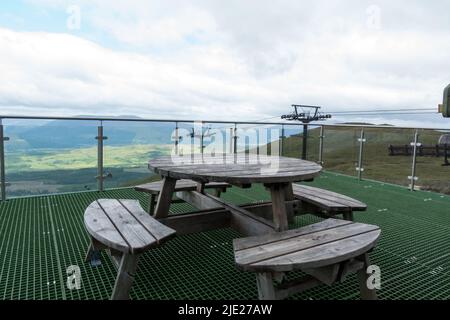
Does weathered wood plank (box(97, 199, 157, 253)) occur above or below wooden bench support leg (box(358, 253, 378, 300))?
above

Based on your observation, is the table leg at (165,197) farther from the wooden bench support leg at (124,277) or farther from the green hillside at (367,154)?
the green hillside at (367,154)

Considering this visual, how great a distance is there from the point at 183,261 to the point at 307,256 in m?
1.17

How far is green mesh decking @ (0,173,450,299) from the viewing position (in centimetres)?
182

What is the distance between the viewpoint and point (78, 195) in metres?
4.30

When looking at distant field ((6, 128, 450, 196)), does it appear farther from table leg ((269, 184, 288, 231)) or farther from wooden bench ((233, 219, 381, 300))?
wooden bench ((233, 219, 381, 300))

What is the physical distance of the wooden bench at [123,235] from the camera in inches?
59.4

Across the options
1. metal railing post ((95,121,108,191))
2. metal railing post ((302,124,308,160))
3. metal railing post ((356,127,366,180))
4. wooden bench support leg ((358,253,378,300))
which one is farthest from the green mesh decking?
metal railing post ((302,124,308,160))

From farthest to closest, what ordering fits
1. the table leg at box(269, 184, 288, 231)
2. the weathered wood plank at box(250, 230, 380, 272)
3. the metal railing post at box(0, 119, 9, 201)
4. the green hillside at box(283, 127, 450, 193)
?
1. the green hillside at box(283, 127, 450, 193)
2. the metal railing post at box(0, 119, 9, 201)
3. the table leg at box(269, 184, 288, 231)
4. the weathered wood plank at box(250, 230, 380, 272)

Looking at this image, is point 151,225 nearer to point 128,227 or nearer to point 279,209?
point 128,227

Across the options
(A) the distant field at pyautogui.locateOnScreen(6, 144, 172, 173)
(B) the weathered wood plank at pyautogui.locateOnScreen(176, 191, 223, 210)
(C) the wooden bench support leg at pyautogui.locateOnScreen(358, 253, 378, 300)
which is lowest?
(C) the wooden bench support leg at pyautogui.locateOnScreen(358, 253, 378, 300)

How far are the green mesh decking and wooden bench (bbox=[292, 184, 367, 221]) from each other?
16.7 inches

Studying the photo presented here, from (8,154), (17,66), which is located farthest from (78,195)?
(17,66)

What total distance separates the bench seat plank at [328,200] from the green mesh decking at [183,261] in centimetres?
44
